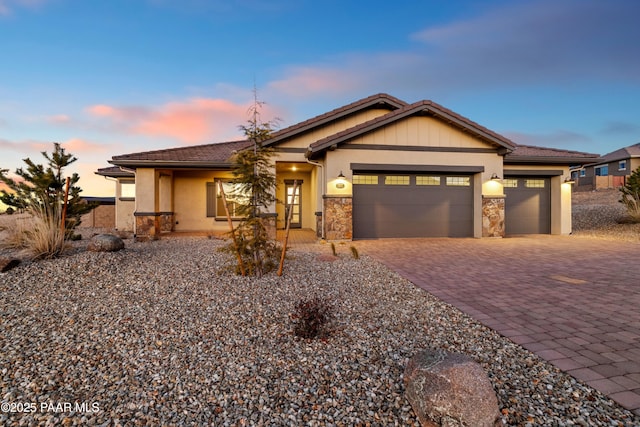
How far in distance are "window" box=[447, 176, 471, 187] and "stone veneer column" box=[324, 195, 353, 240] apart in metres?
4.13

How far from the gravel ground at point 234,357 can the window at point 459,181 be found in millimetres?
7483

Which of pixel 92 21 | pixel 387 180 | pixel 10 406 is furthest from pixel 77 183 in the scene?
pixel 387 180

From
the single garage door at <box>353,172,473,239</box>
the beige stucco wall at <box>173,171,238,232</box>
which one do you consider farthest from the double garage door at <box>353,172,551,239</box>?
the beige stucco wall at <box>173,171,238,232</box>

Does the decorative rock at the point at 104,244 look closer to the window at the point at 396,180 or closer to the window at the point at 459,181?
the window at the point at 396,180

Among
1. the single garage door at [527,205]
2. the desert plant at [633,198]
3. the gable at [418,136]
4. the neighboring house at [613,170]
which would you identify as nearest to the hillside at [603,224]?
the desert plant at [633,198]

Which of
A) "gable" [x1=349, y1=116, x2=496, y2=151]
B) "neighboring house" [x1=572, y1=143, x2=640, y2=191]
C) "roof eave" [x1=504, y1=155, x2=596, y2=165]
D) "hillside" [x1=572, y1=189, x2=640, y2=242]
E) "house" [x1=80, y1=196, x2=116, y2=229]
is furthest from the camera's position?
"neighboring house" [x1=572, y1=143, x2=640, y2=191]

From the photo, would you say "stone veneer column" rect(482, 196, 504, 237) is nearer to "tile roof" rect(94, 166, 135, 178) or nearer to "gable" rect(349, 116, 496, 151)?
"gable" rect(349, 116, 496, 151)

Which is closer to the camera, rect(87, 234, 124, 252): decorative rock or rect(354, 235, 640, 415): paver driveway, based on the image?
rect(354, 235, 640, 415): paver driveway

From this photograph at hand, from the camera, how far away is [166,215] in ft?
42.6

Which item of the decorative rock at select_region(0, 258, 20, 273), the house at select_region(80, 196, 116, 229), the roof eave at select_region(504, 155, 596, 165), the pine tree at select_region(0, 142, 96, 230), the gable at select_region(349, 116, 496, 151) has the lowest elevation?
the decorative rock at select_region(0, 258, 20, 273)

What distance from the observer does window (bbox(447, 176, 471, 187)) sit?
11.2 meters

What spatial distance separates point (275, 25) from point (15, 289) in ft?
36.5

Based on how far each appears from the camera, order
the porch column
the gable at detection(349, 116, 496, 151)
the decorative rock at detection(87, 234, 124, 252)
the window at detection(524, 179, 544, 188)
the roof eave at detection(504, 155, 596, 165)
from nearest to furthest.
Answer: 1. the decorative rock at detection(87, 234, 124, 252)
2. the gable at detection(349, 116, 496, 151)
3. the porch column
4. the roof eave at detection(504, 155, 596, 165)
5. the window at detection(524, 179, 544, 188)

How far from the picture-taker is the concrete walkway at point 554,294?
2627mm
